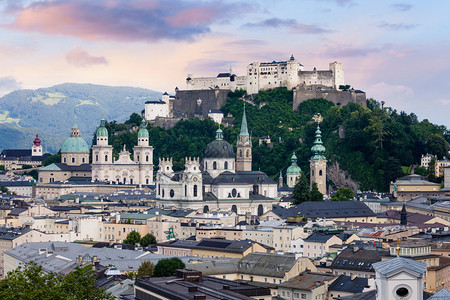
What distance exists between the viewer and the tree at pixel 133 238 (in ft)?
269

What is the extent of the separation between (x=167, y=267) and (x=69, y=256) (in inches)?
481

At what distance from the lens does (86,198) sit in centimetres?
11762

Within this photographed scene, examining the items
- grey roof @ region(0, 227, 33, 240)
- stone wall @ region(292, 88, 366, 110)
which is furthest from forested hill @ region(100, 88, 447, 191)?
grey roof @ region(0, 227, 33, 240)

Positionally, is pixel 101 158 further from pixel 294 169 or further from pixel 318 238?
pixel 318 238

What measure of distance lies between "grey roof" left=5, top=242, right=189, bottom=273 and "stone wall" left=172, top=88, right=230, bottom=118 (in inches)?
3318

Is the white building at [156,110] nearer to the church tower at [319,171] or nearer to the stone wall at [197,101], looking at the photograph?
the stone wall at [197,101]

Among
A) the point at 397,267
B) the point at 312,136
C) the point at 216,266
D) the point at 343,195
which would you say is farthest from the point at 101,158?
the point at 397,267

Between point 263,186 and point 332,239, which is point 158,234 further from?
point 263,186

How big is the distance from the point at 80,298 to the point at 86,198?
77.8m

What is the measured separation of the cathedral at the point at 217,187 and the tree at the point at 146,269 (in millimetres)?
42442

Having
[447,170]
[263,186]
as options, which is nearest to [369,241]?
[263,186]

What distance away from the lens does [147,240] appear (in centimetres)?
8106

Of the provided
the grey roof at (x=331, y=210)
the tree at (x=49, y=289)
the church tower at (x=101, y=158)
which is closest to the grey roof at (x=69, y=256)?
the tree at (x=49, y=289)

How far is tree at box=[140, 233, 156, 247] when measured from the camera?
8029 centimetres
